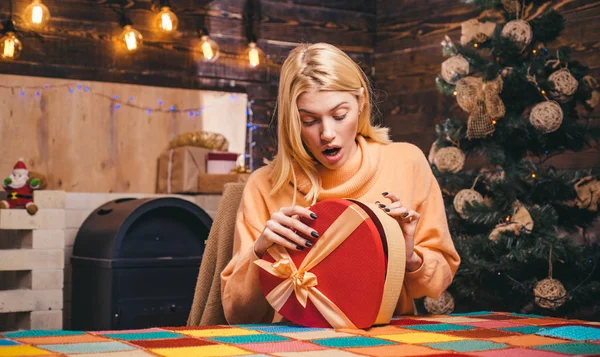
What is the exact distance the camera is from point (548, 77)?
3.80 m

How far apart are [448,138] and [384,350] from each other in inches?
116

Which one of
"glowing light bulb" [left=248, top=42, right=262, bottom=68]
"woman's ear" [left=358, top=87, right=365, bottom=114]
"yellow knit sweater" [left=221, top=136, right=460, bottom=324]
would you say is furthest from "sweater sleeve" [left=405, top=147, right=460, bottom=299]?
"glowing light bulb" [left=248, top=42, right=262, bottom=68]

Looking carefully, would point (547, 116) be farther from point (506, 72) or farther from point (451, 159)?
point (451, 159)

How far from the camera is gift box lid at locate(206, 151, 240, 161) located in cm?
502

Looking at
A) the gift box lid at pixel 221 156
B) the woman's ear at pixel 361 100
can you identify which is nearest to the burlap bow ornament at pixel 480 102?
the gift box lid at pixel 221 156

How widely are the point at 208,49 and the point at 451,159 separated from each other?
2091 mm

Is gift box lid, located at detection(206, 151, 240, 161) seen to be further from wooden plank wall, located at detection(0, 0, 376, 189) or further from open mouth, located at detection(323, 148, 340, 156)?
open mouth, located at detection(323, 148, 340, 156)

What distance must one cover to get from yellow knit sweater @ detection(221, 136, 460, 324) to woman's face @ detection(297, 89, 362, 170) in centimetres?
8

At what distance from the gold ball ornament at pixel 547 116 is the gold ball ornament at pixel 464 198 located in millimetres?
448

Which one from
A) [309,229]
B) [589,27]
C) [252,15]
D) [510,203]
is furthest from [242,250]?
[252,15]

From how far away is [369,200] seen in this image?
1893 mm

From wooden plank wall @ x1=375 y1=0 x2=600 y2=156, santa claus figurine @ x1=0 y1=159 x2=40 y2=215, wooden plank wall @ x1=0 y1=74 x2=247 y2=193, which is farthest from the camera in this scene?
wooden plank wall @ x1=375 y1=0 x2=600 y2=156

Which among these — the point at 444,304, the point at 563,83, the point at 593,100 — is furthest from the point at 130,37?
the point at 593,100

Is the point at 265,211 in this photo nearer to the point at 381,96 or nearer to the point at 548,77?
the point at 548,77
